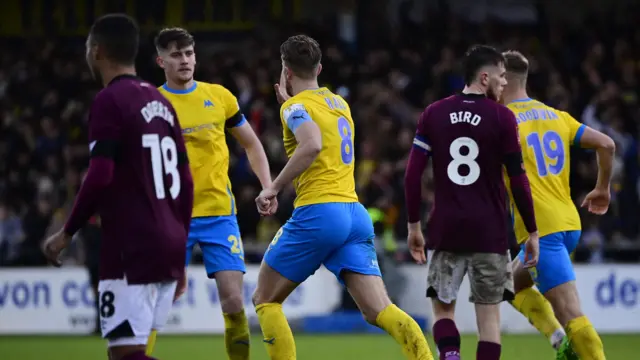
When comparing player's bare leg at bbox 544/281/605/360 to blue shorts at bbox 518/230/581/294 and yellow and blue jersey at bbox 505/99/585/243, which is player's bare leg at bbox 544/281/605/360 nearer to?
blue shorts at bbox 518/230/581/294

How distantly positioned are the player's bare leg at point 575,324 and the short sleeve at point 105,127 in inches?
149

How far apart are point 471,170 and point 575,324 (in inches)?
58.8

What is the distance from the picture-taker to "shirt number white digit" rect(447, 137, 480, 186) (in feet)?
24.2

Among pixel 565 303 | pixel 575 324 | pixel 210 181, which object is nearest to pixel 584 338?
pixel 575 324

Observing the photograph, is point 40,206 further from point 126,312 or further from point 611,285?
point 126,312

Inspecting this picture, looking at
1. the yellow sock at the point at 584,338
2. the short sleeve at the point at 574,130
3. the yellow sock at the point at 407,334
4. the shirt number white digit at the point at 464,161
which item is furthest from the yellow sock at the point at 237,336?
the short sleeve at the point at 574,130

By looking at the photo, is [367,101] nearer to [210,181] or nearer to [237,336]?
[210,181]

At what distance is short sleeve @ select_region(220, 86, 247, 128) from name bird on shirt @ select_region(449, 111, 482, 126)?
1.79 meters

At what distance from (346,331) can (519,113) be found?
8.61 m

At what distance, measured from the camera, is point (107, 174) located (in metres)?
5.52

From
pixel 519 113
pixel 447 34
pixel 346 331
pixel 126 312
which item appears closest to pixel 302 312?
pixel 346 331

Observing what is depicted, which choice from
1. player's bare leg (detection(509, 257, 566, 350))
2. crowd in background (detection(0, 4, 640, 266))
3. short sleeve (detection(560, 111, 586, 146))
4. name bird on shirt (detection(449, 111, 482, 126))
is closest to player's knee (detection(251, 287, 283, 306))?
name bird on shirt (detection(449, 111, 482, 126))

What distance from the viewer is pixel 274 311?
747 centimetres

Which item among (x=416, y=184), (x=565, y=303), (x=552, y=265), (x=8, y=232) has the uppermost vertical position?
(x=416, y=184)
